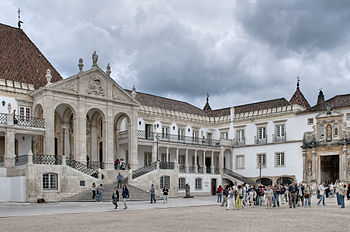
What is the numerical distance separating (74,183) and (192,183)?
45.5 ft

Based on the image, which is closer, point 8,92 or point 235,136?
point 8,92

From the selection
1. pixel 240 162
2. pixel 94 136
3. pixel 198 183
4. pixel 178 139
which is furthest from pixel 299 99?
pixel 94 136

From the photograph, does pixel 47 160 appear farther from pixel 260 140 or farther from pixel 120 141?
pixel 260 140

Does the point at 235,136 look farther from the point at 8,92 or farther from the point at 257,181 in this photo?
the point at 8,92

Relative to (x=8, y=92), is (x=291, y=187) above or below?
below

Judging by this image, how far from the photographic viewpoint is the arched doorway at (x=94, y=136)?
113 feet

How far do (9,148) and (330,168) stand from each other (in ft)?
88.2

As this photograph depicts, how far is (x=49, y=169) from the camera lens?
26375 millimetres

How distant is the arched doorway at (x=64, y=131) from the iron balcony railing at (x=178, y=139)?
6.11 m

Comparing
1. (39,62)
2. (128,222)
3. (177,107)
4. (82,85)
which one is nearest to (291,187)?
(128,222)

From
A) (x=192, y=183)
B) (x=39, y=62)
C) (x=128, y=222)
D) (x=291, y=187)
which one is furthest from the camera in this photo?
(x=192, y=183)

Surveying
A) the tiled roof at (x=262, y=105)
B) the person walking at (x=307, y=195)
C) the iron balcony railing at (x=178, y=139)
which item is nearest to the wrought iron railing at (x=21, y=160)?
the iron balcony railing at (x=178, y=139)

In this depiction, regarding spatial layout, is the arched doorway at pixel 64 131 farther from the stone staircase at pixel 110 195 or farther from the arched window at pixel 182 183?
the arched window at pixel 182 183

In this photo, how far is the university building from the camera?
2745 cm
